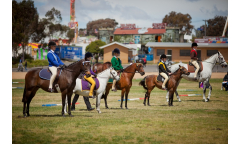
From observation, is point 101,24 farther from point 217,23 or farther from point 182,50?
point 217,23

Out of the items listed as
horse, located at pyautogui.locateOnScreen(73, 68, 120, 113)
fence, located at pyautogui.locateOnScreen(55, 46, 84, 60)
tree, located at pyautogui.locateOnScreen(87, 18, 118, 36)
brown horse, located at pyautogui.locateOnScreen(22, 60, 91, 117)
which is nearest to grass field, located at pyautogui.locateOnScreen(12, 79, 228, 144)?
horse, located at pyautogui.locateOnScreen(73, 68, 120, 113)

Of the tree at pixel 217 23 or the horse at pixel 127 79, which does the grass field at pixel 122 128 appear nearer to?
the horse at pixel 127 79

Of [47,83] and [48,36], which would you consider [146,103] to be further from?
[48,36]

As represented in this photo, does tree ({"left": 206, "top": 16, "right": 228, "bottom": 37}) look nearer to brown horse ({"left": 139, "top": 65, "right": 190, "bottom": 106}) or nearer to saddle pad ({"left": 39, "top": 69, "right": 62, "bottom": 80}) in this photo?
brown horse ({"left": 139, "top": 65, "right": 190, "bottom": 106})

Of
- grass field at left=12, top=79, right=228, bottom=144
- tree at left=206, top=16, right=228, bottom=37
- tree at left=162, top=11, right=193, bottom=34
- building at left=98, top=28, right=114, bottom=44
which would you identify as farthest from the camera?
tree at left=162, top=11, right=193, bottom=34

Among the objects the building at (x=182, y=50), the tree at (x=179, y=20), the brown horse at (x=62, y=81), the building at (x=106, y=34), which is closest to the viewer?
the brown horse at (x=62, y=81)

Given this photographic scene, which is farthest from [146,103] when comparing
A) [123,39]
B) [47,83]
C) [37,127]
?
[123,39]

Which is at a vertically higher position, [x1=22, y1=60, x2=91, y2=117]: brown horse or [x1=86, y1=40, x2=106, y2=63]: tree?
[x1=86, y1=40, x2=106, y2=63]: tree

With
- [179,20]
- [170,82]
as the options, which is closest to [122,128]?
[170,82]

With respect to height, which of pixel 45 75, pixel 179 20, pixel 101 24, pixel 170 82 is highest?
pixel 101 24

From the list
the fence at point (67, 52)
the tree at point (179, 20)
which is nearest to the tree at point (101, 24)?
the tree at point (179, 20)

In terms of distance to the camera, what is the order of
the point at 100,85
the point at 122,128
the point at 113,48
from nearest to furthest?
1. the point at 122,128
2. the point at 100,85
3. the point at 113,48

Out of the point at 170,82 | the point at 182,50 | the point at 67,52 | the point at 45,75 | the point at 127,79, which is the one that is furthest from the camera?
the point at 182,50

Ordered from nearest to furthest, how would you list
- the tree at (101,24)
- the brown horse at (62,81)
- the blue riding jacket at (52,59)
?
the brown horse at (62,81)
the blue riding jacket at (52,59)
the tree at (101,24)
